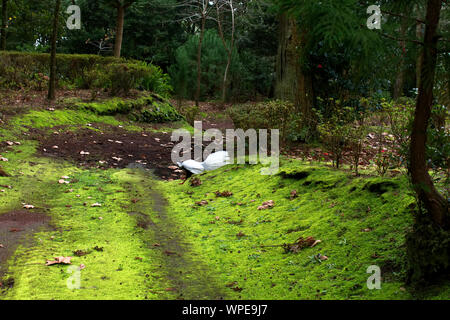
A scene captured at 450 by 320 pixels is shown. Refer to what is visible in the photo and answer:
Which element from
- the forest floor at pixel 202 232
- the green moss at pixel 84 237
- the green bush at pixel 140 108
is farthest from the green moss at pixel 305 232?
the green bush at pixel 140 108

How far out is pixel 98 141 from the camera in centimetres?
1062

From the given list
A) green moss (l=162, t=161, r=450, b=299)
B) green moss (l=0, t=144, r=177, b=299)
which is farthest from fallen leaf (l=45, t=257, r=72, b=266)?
green moss (l=162, t=161, r=450, b=299)

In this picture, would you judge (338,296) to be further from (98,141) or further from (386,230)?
(98,141)

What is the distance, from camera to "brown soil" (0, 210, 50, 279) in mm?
4480

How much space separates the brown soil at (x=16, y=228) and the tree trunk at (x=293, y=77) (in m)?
6.13

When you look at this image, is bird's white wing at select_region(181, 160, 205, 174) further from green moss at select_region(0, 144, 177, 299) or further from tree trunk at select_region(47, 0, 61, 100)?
tree trunk at select_region(47, 0, 61, 100)

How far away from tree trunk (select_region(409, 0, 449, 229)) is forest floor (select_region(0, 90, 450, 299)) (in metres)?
0.54

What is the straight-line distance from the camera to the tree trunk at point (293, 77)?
32.7ft

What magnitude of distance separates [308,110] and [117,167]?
172 inches

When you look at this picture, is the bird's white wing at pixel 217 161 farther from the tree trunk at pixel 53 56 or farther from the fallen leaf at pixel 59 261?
the tree trunk at pixel 53 56

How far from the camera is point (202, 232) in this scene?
5.56 metres

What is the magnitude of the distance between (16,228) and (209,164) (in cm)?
418

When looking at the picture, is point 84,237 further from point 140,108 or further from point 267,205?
point 140,108

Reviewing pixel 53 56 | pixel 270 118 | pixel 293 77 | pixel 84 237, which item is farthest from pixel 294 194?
pixel 53 56
